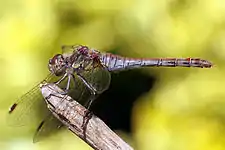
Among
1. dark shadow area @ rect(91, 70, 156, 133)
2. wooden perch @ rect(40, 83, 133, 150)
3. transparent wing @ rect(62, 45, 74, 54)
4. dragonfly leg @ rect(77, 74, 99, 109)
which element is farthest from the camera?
dark shadow area @ rect(91, 70, 156, 133)

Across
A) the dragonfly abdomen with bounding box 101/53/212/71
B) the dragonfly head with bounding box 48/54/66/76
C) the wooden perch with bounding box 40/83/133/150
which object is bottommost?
the dragonfly abdomen with bounding box 101/53/212/71

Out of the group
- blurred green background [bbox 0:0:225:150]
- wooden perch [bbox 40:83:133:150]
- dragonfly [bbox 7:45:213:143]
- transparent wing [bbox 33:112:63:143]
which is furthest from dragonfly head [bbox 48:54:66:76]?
wooden perch [bbox 40:83:133:150]

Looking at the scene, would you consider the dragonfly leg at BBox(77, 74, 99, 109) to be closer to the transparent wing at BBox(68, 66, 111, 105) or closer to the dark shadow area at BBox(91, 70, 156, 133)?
the transparent wing at BBox(68, 66, 111, 105)

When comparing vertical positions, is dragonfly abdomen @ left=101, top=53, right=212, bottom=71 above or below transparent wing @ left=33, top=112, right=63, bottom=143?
above

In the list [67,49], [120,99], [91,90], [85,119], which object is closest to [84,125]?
[85,119]

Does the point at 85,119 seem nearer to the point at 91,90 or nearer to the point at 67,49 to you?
the point at 91,90

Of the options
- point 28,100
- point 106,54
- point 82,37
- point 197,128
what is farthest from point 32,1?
point 197,128

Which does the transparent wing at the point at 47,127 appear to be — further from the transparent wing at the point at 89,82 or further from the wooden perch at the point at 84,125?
the wooden perch at the point at 84,125
